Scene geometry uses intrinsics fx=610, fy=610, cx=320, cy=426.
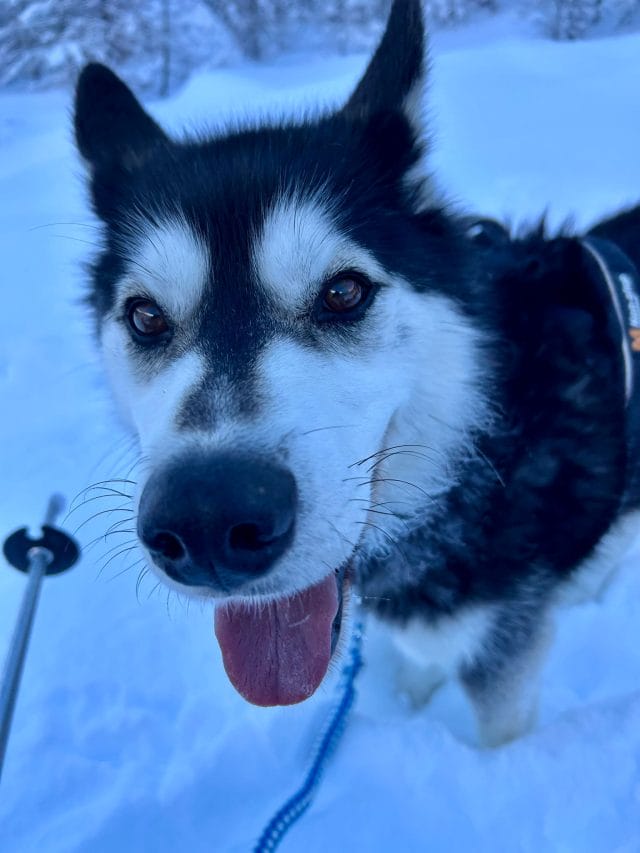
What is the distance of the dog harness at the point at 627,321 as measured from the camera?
1.56 m

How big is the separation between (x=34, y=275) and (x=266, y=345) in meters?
3.15

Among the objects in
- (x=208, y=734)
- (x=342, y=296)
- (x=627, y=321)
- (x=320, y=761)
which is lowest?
(x=208, y=734)

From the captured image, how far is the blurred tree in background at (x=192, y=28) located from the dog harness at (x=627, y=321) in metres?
4.90

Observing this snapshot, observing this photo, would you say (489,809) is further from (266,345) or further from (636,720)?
(266,345)

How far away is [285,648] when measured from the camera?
1239 millimetres

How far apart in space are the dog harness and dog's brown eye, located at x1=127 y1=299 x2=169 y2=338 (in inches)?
44.4

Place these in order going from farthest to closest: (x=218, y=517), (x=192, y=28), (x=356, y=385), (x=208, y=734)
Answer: (x=192, y=28) → (x=208, y=734) → (x=356, y=385) → (x=218, y=517)

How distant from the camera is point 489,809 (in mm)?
1626

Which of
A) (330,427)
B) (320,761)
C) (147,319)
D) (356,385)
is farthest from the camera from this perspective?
(320,761)

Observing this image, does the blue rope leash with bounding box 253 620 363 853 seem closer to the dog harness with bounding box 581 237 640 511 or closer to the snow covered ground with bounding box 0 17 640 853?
the snow covered ground with bounding box 0 17 640 853

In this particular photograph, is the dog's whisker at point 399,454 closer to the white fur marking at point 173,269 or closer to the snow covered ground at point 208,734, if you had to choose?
the white fur marking at point 173,269

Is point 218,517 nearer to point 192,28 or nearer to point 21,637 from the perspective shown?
point 21,637

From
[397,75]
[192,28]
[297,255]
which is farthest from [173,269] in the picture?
[192,28]

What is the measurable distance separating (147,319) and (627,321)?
1.18 m
